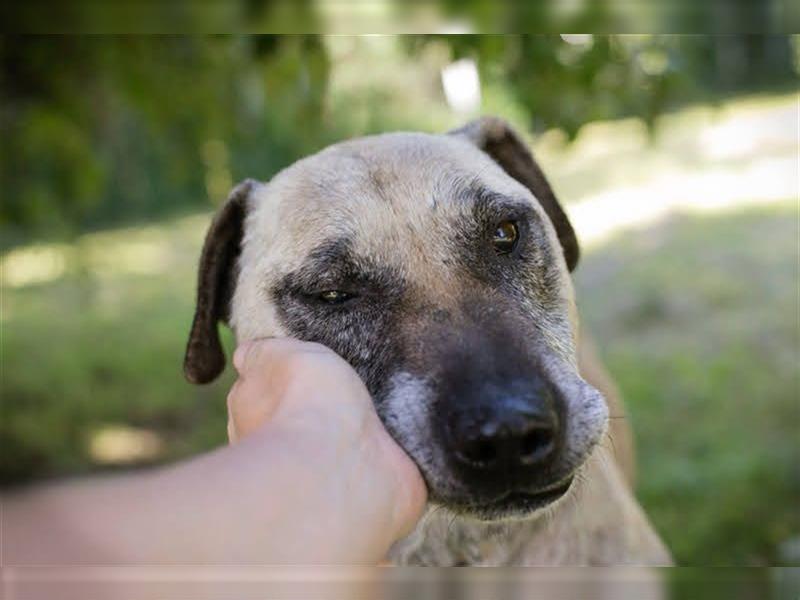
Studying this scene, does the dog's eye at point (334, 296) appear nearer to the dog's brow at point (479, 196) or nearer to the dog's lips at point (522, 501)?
the dog's brow at point (479, 196)

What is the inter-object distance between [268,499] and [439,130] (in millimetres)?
2407

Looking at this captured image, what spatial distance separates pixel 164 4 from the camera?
2.18m

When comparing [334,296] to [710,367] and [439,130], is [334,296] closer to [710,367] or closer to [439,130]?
[439,130]

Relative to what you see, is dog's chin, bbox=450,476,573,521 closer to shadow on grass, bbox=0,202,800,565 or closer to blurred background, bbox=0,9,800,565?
blurred background, bbox=0,9,800,565

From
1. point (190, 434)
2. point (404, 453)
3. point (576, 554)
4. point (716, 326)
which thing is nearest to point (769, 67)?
point (716, 326)

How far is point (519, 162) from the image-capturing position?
9.75 feet

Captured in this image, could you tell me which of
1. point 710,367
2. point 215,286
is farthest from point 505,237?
point 710,367

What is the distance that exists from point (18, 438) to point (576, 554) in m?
5.98

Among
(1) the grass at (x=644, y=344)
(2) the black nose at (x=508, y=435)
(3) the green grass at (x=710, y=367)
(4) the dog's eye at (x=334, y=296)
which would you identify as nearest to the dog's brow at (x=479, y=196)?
(4) the dog's eye at (x=334, y=296)

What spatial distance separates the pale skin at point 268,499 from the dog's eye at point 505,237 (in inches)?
25.7

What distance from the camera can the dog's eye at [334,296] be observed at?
7.70 ft

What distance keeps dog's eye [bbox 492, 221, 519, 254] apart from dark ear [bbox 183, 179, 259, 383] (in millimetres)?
820

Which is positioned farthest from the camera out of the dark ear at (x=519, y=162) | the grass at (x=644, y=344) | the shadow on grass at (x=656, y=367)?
the grass at (x=644, y=344)

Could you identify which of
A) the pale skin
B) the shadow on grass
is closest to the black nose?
the pale skin
